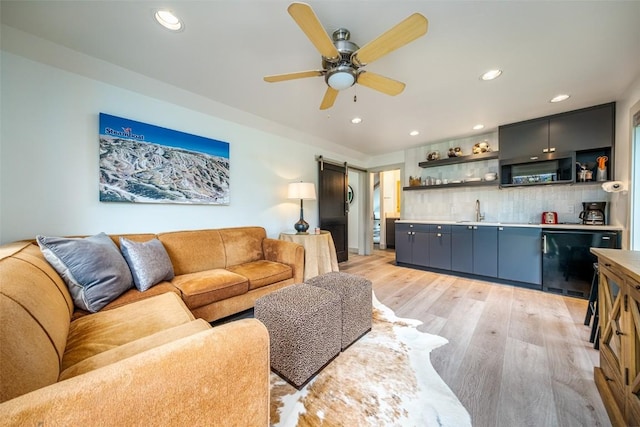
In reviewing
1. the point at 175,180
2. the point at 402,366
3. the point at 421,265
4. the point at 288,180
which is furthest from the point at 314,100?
the point at 421,265

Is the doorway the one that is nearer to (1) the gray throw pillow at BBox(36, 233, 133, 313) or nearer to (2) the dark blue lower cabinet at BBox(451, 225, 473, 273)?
(2) the dark blue lower cabinet at BBox(451, 225, 473, 273)

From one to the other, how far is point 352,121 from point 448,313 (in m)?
2.68

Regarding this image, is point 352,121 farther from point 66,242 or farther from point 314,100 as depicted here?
point 66,242

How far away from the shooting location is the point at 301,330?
1354mm

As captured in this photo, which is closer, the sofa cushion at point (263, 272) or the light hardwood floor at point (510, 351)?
the light hardwood floor at point (510, 351)

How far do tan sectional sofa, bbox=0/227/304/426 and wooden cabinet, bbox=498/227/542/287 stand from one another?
3.66 meters

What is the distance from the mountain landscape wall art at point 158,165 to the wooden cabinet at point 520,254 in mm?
3844

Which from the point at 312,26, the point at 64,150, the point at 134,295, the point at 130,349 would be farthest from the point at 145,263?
the point at 312,26

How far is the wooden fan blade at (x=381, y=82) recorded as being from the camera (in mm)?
1683

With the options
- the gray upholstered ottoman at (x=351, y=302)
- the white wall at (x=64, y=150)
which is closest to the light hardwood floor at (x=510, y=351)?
the gray upholstered ottoman at (x=351, y=302)

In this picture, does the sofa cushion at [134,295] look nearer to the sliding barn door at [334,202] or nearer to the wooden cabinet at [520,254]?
the sliding barn door at [334,202]

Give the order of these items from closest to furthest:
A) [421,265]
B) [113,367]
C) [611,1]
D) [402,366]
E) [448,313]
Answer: [113,367] < [611,1] < [402,366] < [448,313] < [421,265]

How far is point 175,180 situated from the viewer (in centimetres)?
244

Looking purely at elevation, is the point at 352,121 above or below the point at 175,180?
above
